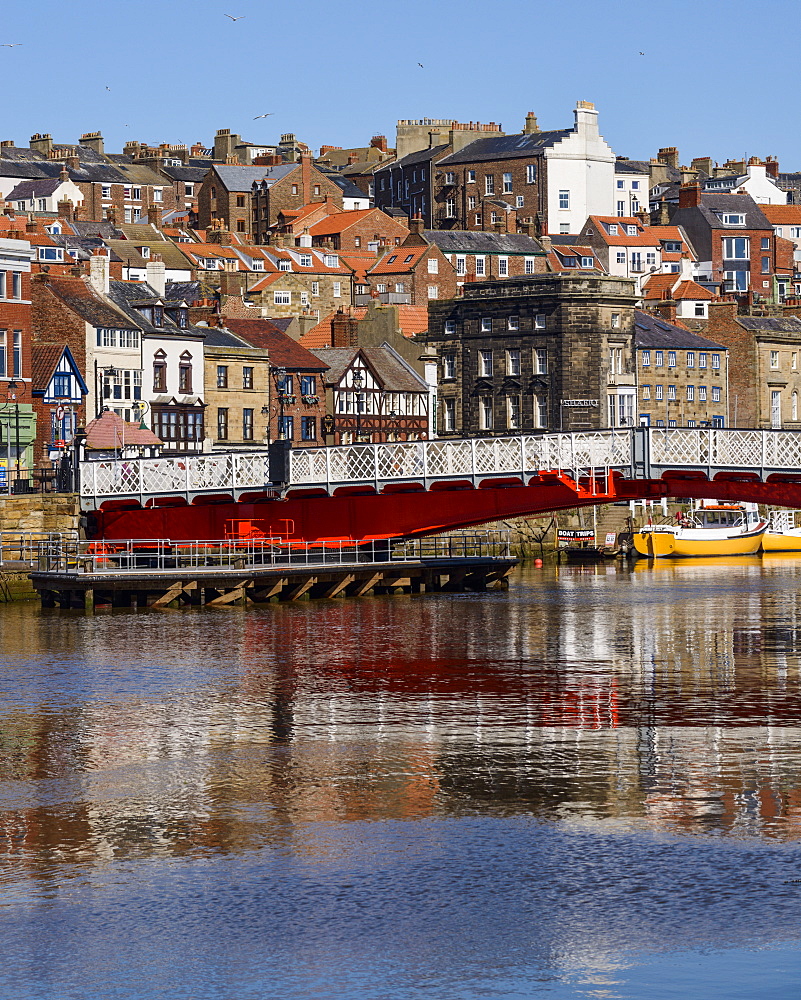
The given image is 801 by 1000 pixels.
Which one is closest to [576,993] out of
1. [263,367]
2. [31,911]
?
[31,911]

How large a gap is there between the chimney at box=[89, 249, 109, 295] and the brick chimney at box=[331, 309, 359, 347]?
21.8 metres

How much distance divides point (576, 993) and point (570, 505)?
5264 centimetres

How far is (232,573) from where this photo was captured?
67.4 m

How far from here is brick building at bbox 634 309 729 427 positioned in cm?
13512

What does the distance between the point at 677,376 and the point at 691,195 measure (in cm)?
5127

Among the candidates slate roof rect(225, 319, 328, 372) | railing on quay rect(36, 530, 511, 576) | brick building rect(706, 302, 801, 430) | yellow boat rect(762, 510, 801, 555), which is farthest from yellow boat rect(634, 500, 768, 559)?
railing on quay rect(36, 530, 511, 576)

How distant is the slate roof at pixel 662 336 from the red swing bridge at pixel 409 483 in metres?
61.7

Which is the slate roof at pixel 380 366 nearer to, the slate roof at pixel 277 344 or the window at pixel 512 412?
the slate roof at pixel 277 344

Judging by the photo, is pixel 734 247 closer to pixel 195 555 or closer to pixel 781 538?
pixel 781 538

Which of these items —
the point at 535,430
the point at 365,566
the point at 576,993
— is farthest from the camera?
the point at 535,430

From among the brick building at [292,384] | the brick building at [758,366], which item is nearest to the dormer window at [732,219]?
the brick building at [758,366]

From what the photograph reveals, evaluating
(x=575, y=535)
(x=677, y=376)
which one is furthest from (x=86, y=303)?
(x=677, y=376)

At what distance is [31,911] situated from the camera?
22.4 metres

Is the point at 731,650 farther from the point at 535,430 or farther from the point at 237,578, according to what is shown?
the point at 535,430
